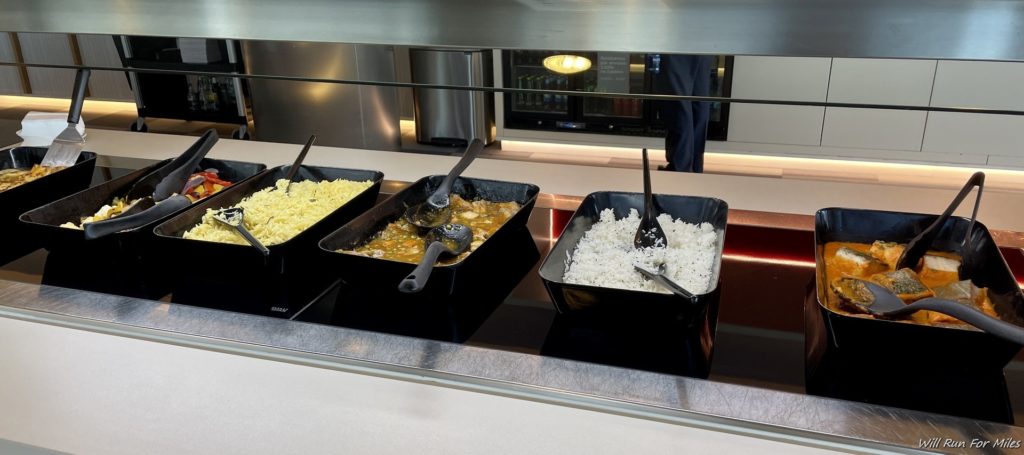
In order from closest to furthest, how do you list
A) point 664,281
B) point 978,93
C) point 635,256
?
point 978,93, point 664,281, point 635,256

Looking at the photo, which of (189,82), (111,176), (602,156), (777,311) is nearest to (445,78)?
(602,156)

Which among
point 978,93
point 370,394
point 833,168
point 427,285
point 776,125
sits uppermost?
point 978,93

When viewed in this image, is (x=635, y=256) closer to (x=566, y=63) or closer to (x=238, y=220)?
(x=566, y=63)

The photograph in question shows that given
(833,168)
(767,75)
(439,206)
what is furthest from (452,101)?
(439,206)

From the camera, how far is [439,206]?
108 centimetres

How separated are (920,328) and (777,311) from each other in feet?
0.68

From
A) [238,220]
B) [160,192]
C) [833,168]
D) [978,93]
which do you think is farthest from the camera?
[833,168]

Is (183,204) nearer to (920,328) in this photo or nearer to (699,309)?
(699,309)

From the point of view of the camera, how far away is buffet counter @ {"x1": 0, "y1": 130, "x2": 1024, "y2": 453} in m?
0.72

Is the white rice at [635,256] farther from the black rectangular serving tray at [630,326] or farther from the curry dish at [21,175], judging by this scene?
the curry dish at [21,175]

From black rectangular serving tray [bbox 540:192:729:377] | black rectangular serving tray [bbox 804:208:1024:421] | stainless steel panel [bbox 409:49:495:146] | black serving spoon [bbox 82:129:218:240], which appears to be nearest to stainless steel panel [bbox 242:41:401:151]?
stainless steel panel [bbox 409:49:495:146]

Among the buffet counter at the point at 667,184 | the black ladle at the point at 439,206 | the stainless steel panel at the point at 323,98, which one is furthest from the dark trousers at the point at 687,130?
the stainless steel panel at the point at 323,98

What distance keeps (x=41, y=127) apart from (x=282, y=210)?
92cm

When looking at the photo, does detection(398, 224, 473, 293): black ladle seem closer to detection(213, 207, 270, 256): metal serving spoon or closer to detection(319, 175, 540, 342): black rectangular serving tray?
detection(319, 175, 540, 342): black rectangular serving tray
